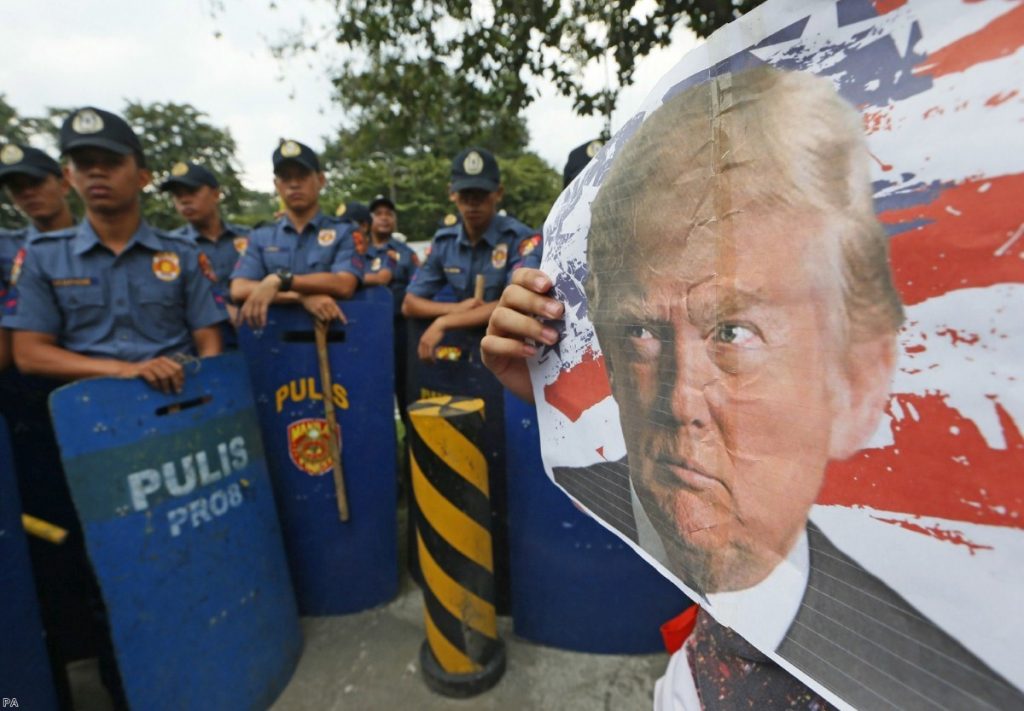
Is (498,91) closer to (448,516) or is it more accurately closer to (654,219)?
(448,516)

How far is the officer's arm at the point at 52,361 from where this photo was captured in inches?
76.8

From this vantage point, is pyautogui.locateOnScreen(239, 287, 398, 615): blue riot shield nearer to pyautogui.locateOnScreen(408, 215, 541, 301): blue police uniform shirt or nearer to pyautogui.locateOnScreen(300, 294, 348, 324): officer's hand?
pyautogui.locateOnScreen(300, 294, 348, 324): officer's hand

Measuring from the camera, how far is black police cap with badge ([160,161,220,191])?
3750mm

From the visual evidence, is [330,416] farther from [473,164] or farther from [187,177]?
[187,177]

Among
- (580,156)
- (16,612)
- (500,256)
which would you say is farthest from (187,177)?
(16,612)

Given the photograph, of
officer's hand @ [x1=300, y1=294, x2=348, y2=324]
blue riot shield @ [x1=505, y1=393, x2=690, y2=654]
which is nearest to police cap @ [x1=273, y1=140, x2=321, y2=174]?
officer's hand @ [x1=300, y1=294, x2=348, y2=324]

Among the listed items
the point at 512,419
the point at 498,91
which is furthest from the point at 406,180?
the point at 512,419

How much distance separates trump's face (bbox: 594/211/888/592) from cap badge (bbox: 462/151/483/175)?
2.64m

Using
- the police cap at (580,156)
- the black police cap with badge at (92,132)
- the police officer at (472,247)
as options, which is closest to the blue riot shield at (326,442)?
the police officer at (472,247)

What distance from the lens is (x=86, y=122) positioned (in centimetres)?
210

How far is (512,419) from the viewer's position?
7.26ft

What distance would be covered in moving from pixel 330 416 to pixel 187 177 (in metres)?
2.43

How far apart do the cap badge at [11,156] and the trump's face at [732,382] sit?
396 cm

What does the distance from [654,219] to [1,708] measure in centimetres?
219
